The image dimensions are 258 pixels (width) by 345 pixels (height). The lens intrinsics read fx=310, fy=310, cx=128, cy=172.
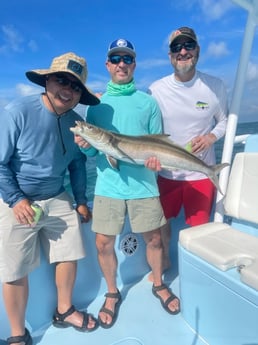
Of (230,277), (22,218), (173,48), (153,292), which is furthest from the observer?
(153,292)

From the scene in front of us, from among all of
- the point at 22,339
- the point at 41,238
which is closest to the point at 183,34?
the point at 41,238

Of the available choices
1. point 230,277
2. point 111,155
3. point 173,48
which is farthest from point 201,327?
point 173,48

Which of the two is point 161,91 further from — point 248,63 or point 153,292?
point 153,292

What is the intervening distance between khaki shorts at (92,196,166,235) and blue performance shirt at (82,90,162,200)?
0.05 m

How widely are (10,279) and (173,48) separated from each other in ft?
7.89

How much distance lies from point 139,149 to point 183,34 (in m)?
1.18

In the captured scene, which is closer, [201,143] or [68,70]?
[68,70]

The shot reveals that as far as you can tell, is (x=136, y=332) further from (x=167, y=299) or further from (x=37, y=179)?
(x=37, y=179)

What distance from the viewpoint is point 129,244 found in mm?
3363

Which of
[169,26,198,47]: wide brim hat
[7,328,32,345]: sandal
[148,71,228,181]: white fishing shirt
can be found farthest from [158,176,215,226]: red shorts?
[7,328,32,345]: sandal

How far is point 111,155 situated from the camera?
254 centimetres

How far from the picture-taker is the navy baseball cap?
254 centimetres

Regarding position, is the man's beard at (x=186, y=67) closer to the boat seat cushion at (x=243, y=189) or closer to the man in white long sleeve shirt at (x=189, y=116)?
the man in white long sleeve shirt at (x=189, y=116)

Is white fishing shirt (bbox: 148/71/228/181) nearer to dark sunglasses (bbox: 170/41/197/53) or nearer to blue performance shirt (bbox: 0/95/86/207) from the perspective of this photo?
dark sunglasses (bbox: 170/41/197/53)
